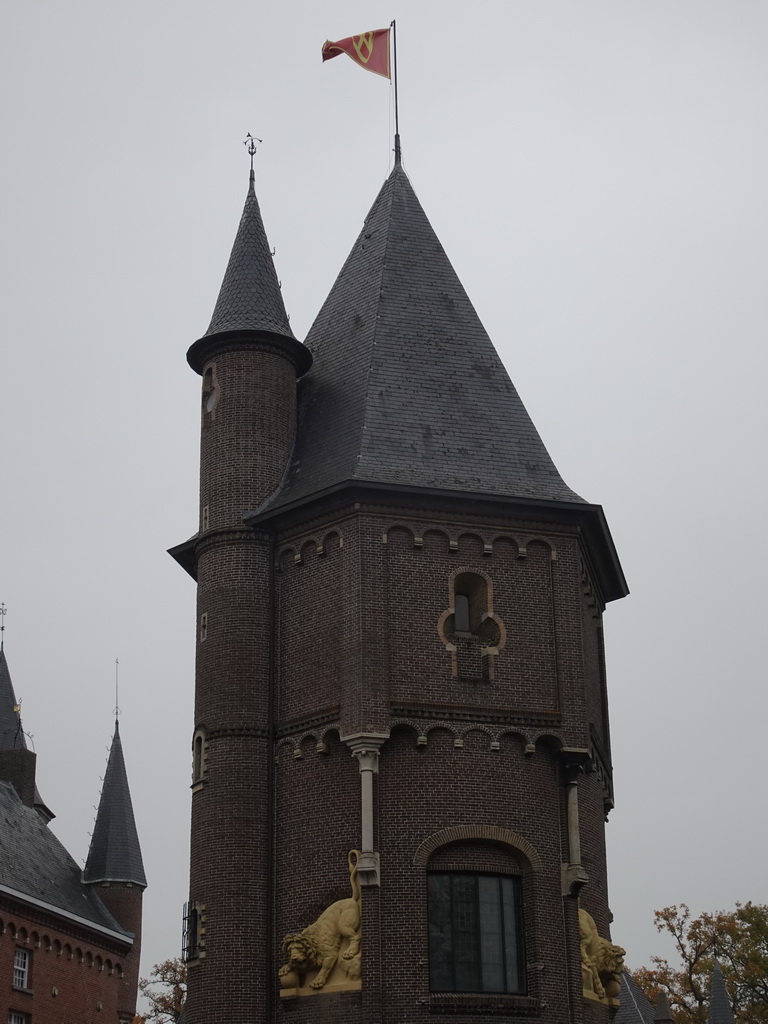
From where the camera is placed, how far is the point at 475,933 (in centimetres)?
3216

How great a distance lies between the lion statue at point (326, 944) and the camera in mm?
31266

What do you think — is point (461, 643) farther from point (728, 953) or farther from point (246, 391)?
point (728, 953)

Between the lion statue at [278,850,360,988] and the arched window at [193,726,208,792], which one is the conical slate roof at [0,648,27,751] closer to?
the arched window at [193,726,208,792]

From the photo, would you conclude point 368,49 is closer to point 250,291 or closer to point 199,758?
point 250,291

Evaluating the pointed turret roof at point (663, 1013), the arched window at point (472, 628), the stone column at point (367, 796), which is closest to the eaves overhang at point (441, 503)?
the arched window at point (472, 628)

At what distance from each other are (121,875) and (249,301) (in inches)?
1256

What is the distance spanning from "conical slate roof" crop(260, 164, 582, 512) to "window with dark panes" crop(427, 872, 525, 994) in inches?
327

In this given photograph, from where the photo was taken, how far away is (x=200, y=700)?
3562 centimetres

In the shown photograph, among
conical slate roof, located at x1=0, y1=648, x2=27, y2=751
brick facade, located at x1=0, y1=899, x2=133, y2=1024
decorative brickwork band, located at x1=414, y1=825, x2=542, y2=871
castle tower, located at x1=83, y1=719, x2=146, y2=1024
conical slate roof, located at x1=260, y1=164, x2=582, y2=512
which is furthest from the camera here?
conical slate roof, located at x1=0, y1=648, x2=27, y2=751

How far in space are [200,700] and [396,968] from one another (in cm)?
777

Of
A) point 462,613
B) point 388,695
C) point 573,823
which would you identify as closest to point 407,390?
point 462,613

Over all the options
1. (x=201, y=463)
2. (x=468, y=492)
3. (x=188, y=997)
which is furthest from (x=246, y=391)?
(x=188, y=997)

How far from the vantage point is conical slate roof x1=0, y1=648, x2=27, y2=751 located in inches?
2544

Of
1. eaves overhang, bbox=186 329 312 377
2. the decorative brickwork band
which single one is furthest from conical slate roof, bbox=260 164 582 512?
the decorative brickwork band
